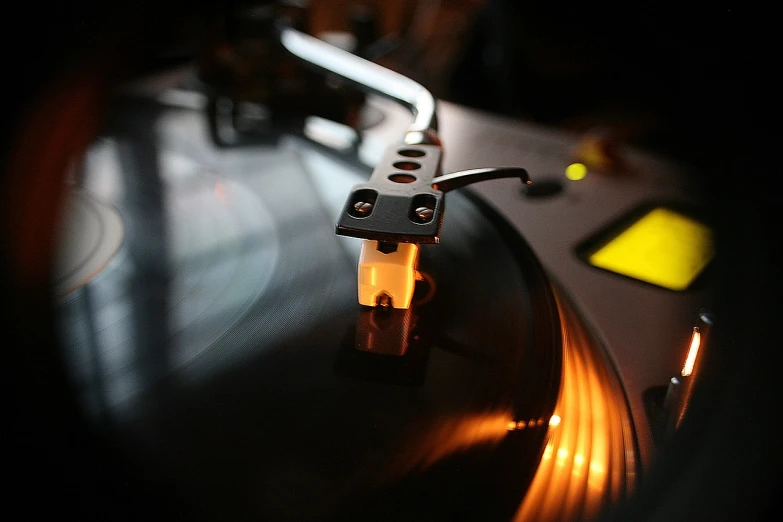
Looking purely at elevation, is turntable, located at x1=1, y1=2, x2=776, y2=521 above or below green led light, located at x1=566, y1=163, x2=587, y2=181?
below

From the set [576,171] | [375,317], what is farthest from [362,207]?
[576,171]

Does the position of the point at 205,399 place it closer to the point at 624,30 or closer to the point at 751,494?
the point at 751,494

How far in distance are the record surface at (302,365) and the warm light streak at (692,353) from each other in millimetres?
85

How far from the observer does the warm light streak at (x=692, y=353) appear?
0.43 meters

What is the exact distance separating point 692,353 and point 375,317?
8.3 inches

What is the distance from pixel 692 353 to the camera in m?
0.44

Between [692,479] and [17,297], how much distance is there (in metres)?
0.49

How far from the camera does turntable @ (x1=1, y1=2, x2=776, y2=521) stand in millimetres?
344

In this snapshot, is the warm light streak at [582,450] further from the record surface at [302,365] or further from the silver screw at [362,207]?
the silver screw at [362,207]

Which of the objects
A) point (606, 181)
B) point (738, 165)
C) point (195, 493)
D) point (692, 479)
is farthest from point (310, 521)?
point (738, 165)

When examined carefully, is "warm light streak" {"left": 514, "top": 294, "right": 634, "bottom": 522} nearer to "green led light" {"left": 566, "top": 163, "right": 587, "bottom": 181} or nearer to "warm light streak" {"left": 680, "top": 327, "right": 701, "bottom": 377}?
"warm light streak" {"left": 680, "top": 327, "right": 701, "bottom": 377}

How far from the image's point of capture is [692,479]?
0.36 meters

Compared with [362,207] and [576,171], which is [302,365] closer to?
[362,207]

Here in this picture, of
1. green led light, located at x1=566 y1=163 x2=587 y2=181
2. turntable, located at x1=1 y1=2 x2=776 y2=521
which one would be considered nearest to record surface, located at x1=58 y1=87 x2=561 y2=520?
turntable, located at x1=1 y1=2 x2=776 y2=521
